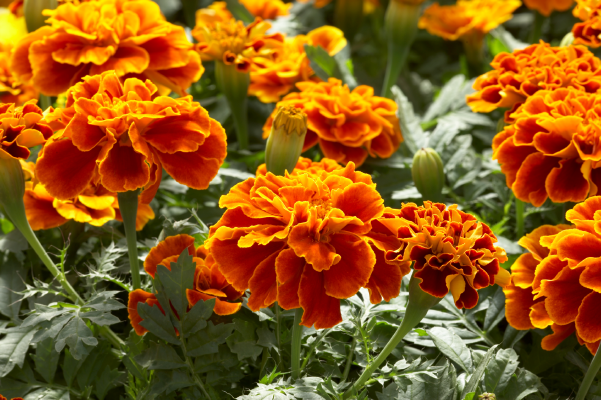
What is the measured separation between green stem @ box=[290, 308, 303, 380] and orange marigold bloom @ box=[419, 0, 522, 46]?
0.85 metres

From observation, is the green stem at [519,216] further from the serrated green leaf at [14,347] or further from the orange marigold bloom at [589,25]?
the serrated green leaf at [14,347]

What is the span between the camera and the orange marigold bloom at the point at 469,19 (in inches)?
47.5

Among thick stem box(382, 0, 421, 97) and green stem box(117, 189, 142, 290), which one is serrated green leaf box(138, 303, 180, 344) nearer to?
green stem box(117, 189, 142, 290)

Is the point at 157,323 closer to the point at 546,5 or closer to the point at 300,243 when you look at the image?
the point at 300,243

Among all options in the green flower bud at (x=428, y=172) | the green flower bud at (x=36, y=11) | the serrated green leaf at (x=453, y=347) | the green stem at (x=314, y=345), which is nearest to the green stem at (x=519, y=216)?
the green flower bud at (x=428, y=172)

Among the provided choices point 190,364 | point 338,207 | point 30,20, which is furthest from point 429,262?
point 30,20

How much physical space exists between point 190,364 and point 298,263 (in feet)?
0.59

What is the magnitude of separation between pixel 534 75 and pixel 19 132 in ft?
2.01

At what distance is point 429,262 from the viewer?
1.65 feet

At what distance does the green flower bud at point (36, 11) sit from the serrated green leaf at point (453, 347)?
687 mm

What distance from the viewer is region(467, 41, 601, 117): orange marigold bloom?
782 mm

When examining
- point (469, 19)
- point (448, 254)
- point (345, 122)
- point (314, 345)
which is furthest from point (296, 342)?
point (469, 19)

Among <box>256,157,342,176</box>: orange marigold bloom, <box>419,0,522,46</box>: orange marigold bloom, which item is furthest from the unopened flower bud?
<box>419,0,522,46</box>: orange marigold bloom

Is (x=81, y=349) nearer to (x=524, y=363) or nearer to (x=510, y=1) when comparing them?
(x=524, y=363)
